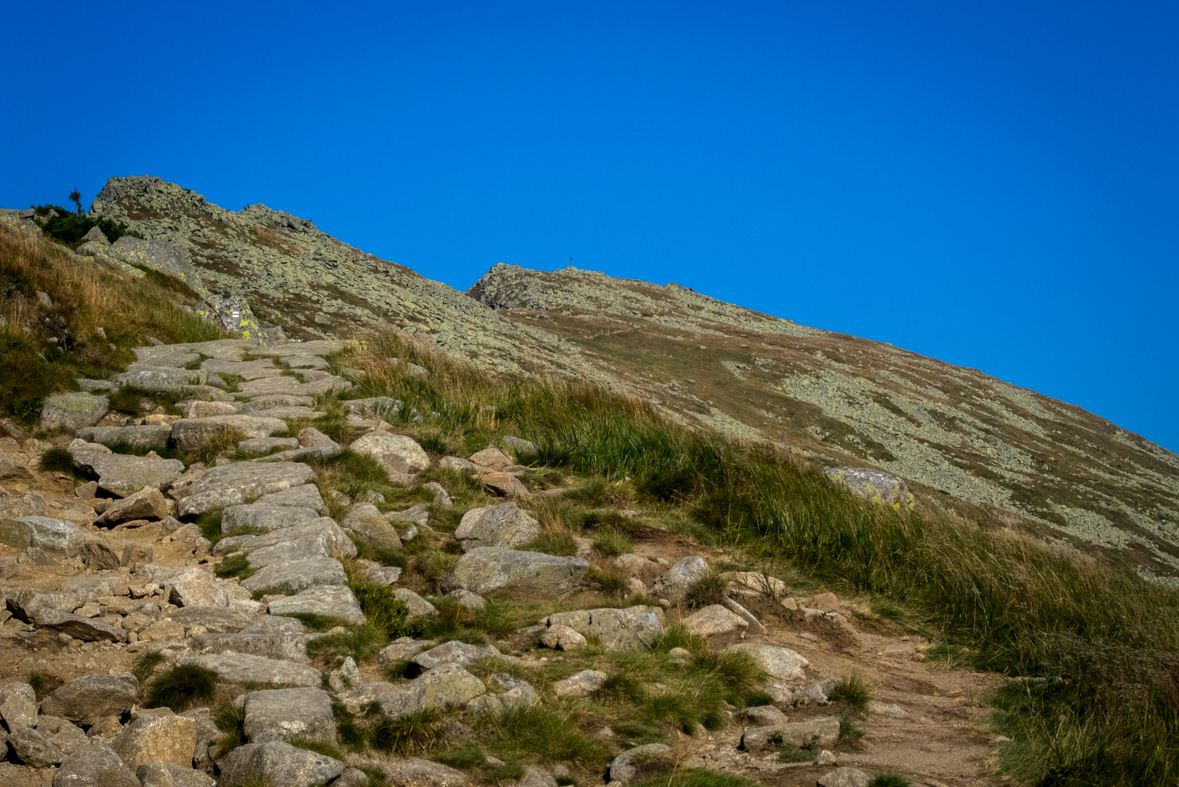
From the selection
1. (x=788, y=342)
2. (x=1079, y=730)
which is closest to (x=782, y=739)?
(x=1079, y=730)

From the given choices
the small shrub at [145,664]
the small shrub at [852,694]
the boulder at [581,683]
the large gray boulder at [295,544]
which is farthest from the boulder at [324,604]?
the small shrub at [852,694]

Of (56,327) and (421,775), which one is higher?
(56,327)

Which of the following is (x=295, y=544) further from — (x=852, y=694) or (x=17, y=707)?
(x=852, y=694)

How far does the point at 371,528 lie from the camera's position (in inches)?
267

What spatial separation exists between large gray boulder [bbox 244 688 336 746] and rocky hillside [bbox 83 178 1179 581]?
19.4 m

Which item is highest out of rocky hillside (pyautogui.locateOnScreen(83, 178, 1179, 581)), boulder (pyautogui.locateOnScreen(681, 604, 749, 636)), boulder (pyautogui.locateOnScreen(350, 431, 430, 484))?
rocky hillside (pyautogui.locateOnScreen(83, 178, 1179, 581))

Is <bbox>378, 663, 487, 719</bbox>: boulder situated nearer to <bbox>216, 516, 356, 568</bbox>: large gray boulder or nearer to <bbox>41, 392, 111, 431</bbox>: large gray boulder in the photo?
<bbox>216, 516, 356, 568</bbox>: large gray boulder

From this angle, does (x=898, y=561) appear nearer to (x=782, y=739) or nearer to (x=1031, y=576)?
(x=1031, y=576)

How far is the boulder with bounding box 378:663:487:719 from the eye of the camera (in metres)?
3.98

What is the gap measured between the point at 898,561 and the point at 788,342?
264 ft

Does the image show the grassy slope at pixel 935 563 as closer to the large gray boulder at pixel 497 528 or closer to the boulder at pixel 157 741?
the large gray boulder at pixel 497 528

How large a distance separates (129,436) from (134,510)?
6.60ft

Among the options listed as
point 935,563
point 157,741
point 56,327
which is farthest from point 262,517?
point 56,327

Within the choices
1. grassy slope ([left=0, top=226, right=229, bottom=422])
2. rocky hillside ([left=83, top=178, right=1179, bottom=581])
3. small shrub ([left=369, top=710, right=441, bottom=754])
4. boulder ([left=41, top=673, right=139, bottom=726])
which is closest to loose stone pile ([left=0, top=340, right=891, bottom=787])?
boulder ([left=41, top=673, right=139, bottom=726])
